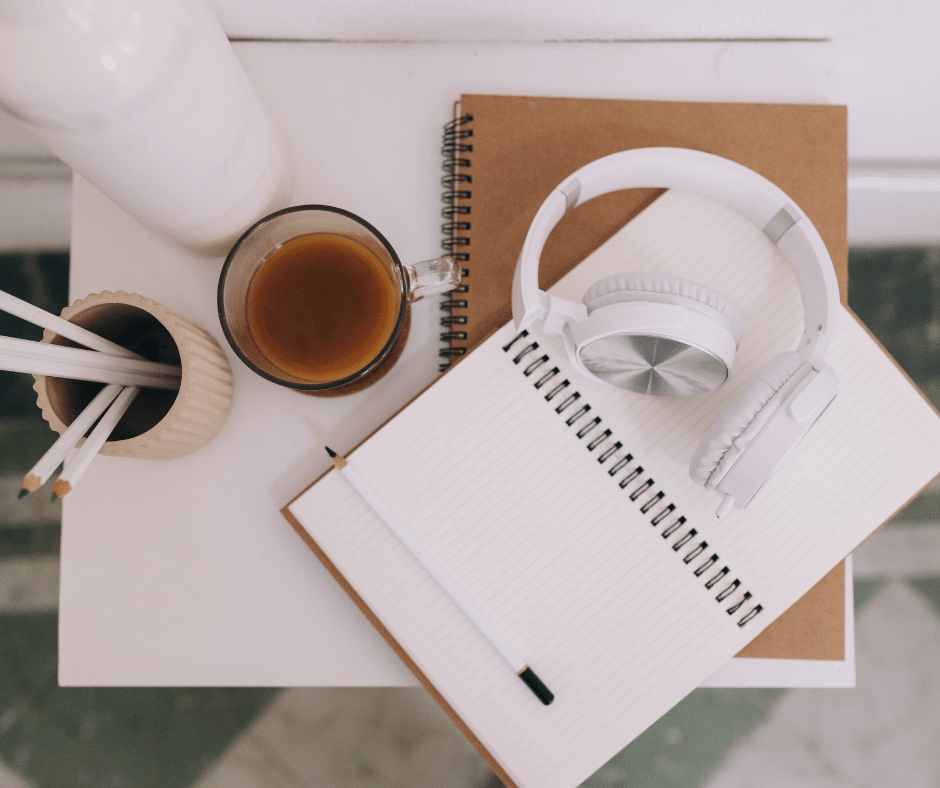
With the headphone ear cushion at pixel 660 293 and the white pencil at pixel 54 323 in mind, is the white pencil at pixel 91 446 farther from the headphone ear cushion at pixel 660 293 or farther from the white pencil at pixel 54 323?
the headphone ear cushion at pixel 660 293

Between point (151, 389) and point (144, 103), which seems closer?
point (144, 103)

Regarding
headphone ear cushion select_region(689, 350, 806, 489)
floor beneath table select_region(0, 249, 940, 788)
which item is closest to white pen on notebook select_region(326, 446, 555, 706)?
headphone ear cushion select_region(689, 350, 806, 489)

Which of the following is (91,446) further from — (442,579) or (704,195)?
(704,195)

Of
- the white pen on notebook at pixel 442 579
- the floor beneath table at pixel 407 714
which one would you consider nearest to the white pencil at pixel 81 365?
the white pen on notebook at pixel 442 579

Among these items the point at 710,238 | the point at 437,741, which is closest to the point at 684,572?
the point at 710,238

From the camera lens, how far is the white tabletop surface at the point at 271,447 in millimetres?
500

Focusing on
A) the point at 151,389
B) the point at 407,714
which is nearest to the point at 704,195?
the point at 151,389

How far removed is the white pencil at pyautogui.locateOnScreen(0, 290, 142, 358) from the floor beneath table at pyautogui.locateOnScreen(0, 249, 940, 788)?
0.64m

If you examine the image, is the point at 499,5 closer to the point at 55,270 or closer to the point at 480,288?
the point at 480,288

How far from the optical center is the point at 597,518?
473 millimetres

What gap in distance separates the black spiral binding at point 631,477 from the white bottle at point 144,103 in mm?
244

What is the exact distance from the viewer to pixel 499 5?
1.63ft

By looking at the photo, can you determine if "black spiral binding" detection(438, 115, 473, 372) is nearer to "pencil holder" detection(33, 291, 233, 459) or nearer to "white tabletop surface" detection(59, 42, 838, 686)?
"white tabletop surface" detection(59, 42, 838, 686)

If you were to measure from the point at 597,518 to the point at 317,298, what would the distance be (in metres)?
0.28
